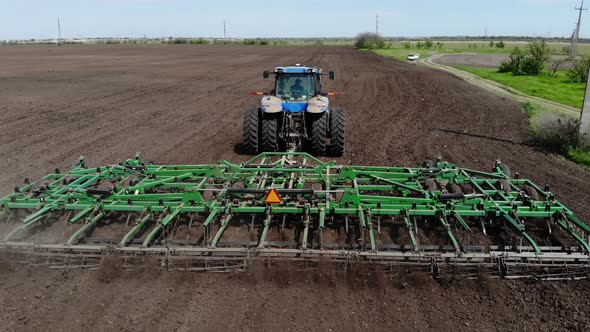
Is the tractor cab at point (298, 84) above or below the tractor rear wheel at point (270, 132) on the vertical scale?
above

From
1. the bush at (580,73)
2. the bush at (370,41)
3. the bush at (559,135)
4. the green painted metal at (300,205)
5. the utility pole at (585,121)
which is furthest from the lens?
the bush at (370,41)

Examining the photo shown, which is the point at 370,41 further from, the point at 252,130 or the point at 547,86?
the point at 252,130

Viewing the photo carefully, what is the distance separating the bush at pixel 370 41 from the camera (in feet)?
277

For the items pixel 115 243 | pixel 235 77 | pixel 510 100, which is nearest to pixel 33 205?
pixel 115 243

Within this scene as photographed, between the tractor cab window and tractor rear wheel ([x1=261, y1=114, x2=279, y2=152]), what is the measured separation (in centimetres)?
69

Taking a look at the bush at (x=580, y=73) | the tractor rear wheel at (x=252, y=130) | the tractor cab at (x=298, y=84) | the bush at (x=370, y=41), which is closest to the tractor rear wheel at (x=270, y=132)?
the tractor rear wheel at (x=252, y=130)

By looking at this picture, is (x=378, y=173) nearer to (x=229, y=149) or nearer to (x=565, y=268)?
(x=565, y=268)

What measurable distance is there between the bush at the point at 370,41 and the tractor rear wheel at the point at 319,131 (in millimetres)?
76903

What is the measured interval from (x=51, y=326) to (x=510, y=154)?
408 inches

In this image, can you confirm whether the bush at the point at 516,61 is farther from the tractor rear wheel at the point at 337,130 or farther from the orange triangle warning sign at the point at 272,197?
the orange triangle warning sign at the point at 272,197

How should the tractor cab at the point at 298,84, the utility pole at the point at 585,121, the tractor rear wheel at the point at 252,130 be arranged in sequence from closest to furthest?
the tractor rear wheel at the point at 252,130
the tractor cab at the point at 298,84
the utility pole at the point at 585,121

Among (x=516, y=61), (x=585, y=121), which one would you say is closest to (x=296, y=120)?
(x=585, y=121)

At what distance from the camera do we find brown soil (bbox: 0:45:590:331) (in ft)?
14.9

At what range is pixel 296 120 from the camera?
9969 mm
